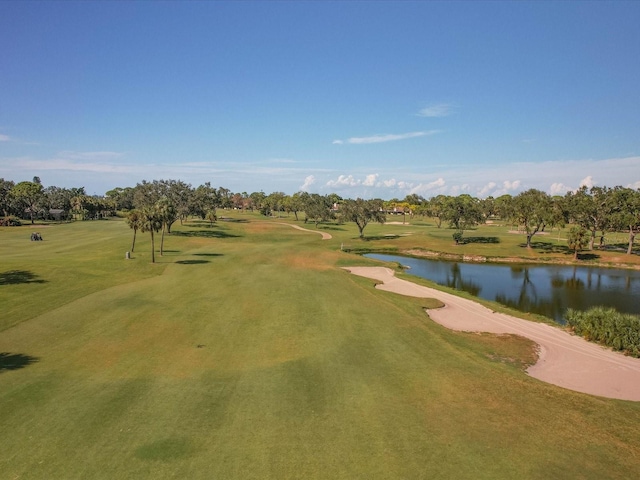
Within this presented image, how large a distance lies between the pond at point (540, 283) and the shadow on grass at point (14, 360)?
44.5m

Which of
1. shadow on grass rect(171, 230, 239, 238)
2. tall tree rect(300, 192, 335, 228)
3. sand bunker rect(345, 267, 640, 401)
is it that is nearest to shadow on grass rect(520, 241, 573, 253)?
sand bunker rect(345, 267, 640, 401)

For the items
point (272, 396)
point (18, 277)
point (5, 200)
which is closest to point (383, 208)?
point (18, 277)

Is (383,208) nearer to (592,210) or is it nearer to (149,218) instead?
(592,210)

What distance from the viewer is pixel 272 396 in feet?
63.8

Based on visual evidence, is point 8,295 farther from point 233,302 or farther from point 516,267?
point 516,267

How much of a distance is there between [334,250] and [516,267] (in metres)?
33.7

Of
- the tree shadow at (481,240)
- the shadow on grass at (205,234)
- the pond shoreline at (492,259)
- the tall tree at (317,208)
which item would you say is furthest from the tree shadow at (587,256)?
the shadow on grass at (205,234)

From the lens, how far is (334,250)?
263 feet

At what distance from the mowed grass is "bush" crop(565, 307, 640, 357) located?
7.00 meters

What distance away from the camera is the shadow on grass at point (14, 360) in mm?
22016

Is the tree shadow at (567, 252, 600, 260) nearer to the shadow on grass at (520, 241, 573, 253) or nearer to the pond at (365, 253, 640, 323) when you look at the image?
the shadow on grass at (520, 241, 573, 253)

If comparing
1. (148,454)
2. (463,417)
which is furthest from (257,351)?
(463,417)

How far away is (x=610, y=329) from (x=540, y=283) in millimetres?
29716

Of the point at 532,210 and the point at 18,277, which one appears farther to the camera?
the point at 532,210
